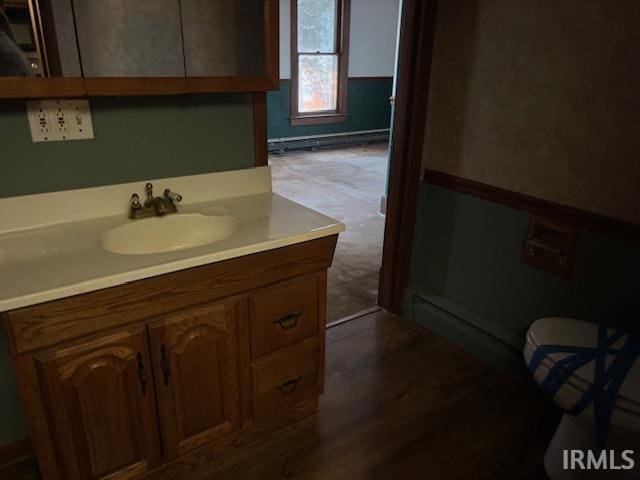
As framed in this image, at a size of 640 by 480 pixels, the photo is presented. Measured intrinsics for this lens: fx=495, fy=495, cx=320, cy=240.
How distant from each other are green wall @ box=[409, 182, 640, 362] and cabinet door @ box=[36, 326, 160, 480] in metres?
1.47

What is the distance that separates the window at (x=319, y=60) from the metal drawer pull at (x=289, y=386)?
5461mm

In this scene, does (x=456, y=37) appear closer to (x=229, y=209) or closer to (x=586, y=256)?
(x=586, y=256)

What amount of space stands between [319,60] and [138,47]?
565 cm

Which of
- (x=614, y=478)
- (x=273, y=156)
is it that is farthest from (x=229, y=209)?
(x=273, y=156)

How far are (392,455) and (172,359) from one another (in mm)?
830

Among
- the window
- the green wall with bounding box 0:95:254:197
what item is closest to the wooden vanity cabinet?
the green wall with bounding box 0:95:254:197

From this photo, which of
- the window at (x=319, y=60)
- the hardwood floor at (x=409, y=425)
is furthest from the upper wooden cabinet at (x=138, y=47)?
the window at (x=319, y=60)

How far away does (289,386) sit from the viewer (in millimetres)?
1733

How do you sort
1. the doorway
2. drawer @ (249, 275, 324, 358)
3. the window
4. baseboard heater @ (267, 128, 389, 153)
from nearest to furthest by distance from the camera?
drawer @ (249, 275, 324, 358) → the doorway → the window → baseboard heater @ (267, 128, 389, 153)

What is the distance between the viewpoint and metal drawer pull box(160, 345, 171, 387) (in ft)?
4.53

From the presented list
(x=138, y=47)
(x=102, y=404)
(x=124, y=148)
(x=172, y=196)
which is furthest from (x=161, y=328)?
(x=138, y=47)

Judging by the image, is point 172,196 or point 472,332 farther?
point 472,332

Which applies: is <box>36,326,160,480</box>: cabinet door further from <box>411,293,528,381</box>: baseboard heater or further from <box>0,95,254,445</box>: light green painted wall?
<box>411,293,528,381</box>: baseboard heater

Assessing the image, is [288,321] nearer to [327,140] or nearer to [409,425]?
[409,425]
